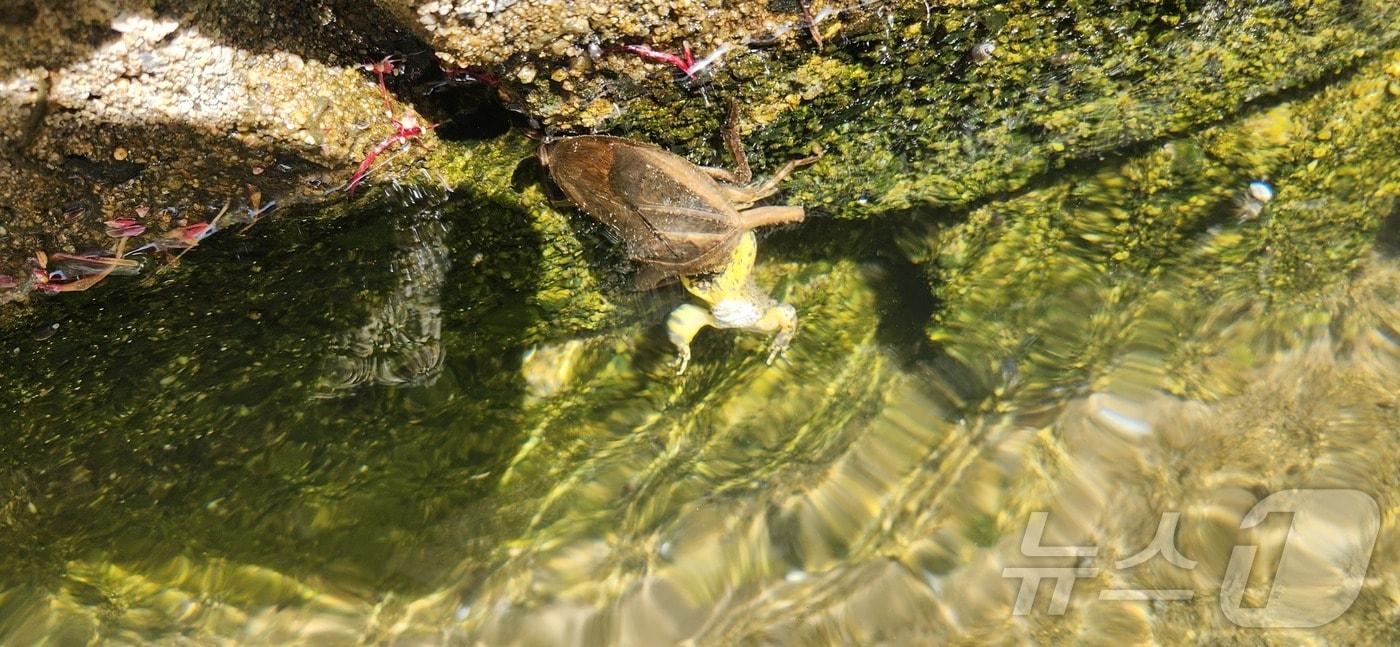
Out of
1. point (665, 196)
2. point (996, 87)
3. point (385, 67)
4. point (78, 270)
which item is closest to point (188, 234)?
point (78, 270)

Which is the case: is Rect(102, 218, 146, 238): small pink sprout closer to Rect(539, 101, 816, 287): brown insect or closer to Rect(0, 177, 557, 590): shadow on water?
Rect(0, 177, 557, 590): shadow on water

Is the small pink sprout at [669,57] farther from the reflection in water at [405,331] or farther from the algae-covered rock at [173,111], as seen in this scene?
the reflection in water at [405,331]

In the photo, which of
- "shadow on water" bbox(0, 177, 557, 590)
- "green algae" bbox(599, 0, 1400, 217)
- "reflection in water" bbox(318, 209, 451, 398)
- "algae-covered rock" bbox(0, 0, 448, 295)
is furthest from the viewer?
"reflection in water" bbox(318, 209, 451, 398)

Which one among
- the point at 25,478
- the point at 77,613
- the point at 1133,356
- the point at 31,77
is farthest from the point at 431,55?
the point at 1133,356

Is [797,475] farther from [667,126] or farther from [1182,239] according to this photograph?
[1182,239]

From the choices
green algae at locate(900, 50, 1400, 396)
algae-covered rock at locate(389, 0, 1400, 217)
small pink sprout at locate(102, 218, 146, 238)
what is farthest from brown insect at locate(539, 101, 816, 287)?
small pink sprout at locate(102, 218, 146, 238)

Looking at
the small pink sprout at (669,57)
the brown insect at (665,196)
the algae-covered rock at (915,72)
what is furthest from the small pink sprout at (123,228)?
the small pink sprout at (669,57)
